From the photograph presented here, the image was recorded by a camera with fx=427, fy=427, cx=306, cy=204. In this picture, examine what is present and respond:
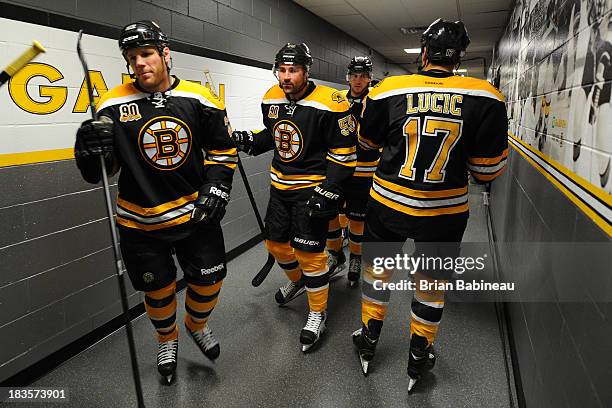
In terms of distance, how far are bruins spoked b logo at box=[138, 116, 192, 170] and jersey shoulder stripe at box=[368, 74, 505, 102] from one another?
0.90 m

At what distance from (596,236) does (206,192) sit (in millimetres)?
1423

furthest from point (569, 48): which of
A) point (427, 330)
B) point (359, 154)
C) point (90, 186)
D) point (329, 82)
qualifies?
point (329, 82)

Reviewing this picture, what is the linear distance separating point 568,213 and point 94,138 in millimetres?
1613

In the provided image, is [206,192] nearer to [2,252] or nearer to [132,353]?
[132,353]

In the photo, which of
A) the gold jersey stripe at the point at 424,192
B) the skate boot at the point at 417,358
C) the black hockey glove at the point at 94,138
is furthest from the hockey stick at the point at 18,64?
the skate boot at the point at 417,358

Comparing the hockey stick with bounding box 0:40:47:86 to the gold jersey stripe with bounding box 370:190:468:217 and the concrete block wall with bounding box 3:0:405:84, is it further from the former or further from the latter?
the gold jersey stripe with bounding box 370:190:468:217

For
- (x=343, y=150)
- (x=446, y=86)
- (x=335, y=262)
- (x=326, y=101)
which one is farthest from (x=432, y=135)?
(x=335, y=262)

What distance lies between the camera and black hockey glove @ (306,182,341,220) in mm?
2156

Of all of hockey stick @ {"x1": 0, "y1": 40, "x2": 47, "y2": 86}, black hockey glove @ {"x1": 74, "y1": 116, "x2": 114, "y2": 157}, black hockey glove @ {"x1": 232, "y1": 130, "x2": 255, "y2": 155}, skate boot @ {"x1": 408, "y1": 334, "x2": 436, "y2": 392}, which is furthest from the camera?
black hockey glove @ {"x1": 232, "y1": 130, "x2": 255, "y2": 155}

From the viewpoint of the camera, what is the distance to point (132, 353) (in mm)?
1583

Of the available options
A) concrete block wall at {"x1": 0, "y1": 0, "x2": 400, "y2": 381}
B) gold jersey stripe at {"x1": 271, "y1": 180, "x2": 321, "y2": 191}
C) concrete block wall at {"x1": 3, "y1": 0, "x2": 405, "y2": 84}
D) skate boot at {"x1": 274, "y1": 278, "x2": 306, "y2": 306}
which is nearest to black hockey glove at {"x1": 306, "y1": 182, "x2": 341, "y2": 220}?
gold jersey stripe at {"x1": 271, "y1": 180, "x2": 321, "y2": 191}

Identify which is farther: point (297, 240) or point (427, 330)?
point (297, 240)

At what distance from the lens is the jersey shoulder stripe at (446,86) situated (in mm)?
1696

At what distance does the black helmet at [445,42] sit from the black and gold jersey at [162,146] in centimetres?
94
